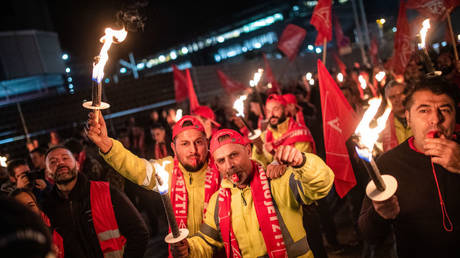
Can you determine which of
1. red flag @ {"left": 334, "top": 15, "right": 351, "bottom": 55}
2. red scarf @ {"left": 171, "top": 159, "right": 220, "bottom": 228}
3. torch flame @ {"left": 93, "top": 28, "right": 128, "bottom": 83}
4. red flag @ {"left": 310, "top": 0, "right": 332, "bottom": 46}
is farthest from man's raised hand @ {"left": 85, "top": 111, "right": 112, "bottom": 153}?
red flag @ {"left": 334, "top": 15, "right": 351, "bottom": 55}

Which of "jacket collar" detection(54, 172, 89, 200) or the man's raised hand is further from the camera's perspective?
"jacket collar" detection(54, 172, 89, 200)

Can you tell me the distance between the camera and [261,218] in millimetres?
2523

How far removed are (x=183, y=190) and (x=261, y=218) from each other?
1.02m

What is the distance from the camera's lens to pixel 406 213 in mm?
2225

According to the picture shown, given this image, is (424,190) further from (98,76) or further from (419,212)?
(98,76)

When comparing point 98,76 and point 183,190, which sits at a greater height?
point 98,76

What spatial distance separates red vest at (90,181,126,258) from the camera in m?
3.11

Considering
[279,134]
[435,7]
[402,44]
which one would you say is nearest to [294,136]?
[279,134]

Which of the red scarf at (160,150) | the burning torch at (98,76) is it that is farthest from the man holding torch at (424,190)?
the red scarf at (160,150)

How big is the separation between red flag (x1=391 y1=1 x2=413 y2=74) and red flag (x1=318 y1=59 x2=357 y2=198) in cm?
380

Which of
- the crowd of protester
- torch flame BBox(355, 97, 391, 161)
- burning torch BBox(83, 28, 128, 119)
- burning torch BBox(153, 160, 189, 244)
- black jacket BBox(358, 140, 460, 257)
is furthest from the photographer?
burning torch BBox(83, 28, 128, 119)

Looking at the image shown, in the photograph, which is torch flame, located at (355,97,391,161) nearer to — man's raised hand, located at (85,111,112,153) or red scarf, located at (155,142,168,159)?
man's raised hand, located at (85,111,112,153)

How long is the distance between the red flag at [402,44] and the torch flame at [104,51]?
590cm

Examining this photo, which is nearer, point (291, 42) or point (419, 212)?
point (419, 212)
